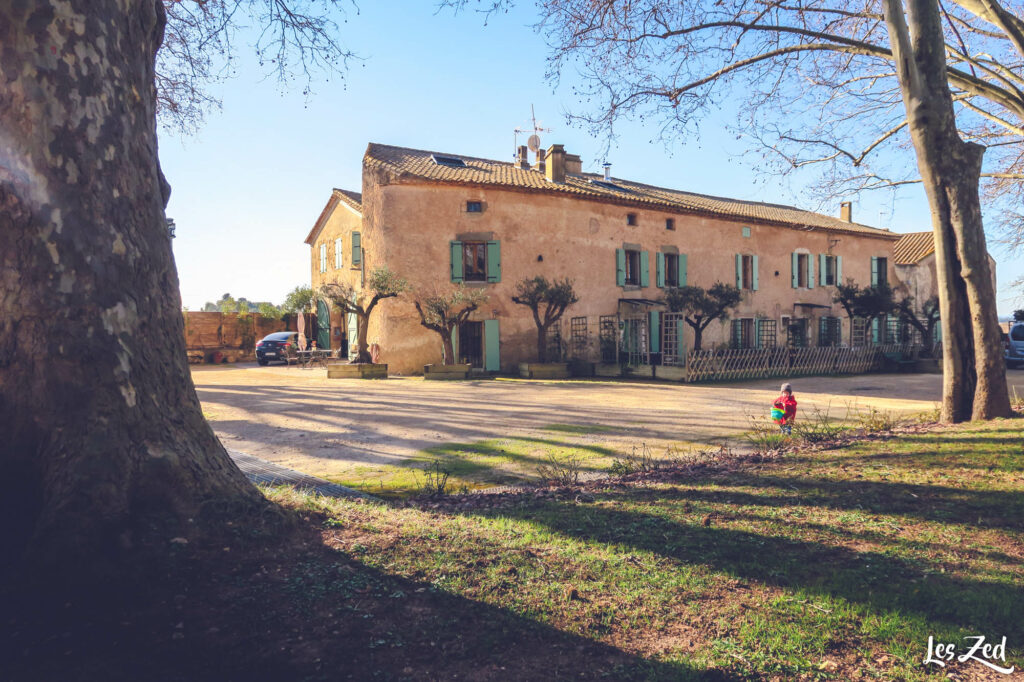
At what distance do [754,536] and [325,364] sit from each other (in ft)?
66.3

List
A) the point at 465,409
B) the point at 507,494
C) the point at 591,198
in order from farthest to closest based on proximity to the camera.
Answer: the point at 591,198 < the point at 465,409 < the point at 507,494

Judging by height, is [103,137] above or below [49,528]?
above

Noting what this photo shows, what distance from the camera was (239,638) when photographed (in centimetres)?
214

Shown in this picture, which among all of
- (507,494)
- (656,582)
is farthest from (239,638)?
(507,494)

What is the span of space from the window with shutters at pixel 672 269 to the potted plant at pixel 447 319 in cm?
910

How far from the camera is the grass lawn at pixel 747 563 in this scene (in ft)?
7.06

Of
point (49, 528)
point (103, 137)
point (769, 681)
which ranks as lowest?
point (769, 681)

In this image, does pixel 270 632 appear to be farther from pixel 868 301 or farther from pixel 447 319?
pixel 868 301

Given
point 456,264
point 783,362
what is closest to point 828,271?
point 783,362

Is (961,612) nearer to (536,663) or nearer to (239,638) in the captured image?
(536,663)

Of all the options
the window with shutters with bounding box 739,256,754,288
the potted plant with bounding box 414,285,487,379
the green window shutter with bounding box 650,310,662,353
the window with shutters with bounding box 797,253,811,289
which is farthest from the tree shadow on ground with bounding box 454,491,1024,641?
the window with shutters with bounding box 797,253,811,289

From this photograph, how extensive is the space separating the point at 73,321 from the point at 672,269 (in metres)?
22.8

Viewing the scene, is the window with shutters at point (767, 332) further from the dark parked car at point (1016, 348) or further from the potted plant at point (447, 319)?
the potted plant at point (447, 319)

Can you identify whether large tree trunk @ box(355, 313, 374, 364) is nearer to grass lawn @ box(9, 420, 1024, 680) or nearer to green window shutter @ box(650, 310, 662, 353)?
green window shutter @ box(650, 310, 662, 353)
